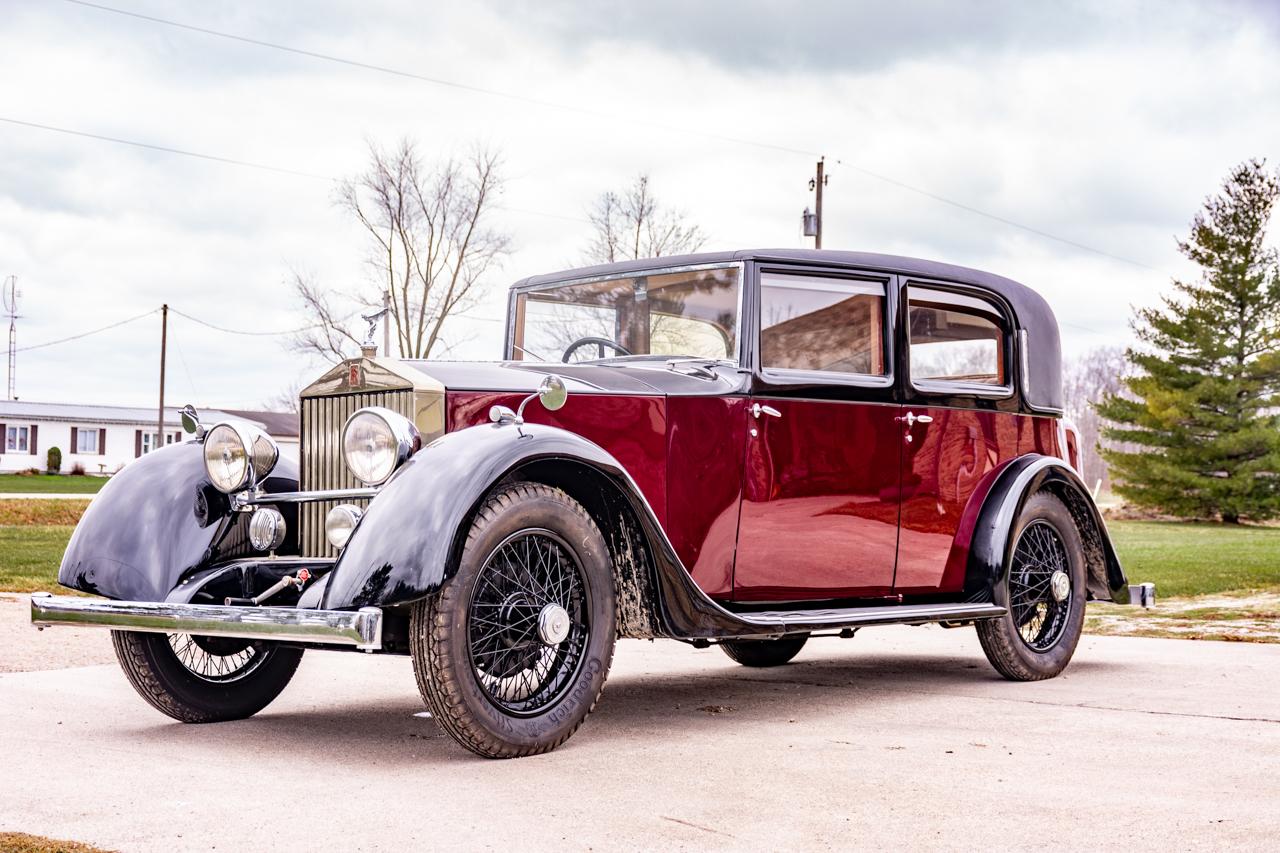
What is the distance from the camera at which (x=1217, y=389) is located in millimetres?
35812

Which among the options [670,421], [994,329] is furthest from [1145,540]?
[670,421]

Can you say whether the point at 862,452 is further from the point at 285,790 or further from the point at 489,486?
the point at 285,790

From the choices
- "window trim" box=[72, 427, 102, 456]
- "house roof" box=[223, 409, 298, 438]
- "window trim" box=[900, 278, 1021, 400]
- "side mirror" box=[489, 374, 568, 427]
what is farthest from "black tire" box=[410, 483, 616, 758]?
"window trim" box=[72, 427, 102, 456]

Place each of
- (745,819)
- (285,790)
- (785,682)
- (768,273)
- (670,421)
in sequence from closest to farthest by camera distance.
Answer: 1. (745,819)
2. (285,790)
3. (670,421)
4. (768,273)
5. (785,682)

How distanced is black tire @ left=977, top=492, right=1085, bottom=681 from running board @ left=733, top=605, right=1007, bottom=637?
27 centimetres

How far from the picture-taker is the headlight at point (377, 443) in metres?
4.38

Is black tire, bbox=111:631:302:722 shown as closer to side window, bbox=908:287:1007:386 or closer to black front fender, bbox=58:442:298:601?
black front fender, bbox=58:442:298:601

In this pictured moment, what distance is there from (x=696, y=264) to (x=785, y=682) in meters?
2.17

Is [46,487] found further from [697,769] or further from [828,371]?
[697,769]

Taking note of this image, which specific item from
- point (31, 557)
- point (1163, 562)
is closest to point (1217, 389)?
point (1163, 562)

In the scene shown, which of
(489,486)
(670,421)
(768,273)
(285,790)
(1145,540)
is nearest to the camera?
(285,790)

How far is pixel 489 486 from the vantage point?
4156 mm

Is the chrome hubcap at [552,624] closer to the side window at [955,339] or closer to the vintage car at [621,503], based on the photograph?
the vintage car at [621,503]

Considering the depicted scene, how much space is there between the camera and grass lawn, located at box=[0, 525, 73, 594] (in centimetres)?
1222
